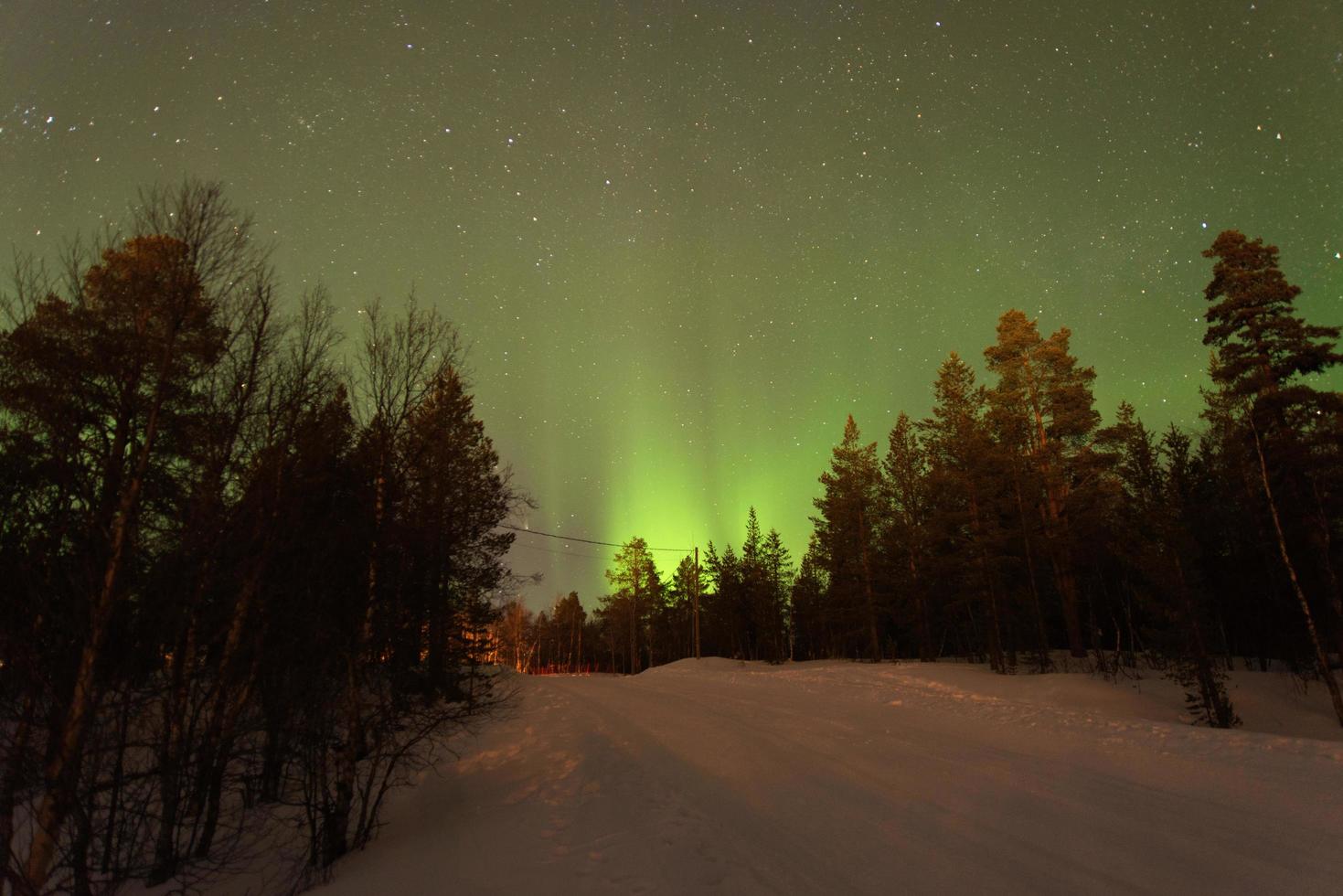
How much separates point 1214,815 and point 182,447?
42.6ft

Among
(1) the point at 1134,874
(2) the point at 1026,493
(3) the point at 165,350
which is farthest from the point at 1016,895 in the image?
(2) the point at 1026,493

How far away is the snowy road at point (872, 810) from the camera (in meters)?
5.63

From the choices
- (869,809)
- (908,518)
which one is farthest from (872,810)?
(908,518)

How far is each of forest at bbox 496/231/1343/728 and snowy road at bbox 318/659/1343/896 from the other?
4351 millimetres

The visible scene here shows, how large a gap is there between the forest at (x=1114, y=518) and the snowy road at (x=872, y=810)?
4351mm

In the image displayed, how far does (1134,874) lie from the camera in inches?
212

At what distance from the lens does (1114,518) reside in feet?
89.5

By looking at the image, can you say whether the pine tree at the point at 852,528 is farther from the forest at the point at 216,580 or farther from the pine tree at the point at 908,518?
the forest at the point at 216,580

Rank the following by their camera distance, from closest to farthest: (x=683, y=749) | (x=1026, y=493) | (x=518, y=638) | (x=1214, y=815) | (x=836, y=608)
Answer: (x=1214, y=815) → (x=683, y=749) → (x=1026, y=493) → (x=836, y=608) → (x=518, y=638)

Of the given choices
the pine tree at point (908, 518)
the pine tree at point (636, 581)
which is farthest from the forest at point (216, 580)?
the pine tree at point (636, 581)

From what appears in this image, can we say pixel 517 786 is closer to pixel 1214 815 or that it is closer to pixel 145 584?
pixel 145 584

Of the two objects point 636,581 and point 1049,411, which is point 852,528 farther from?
point 636,581

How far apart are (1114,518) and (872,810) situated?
26.4m

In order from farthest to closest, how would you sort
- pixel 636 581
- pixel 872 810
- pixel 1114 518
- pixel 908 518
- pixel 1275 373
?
pixel 636 581 → pixel 908 518 → pixel 1114 518 → pixel 1275 373 → pixel 872 810
